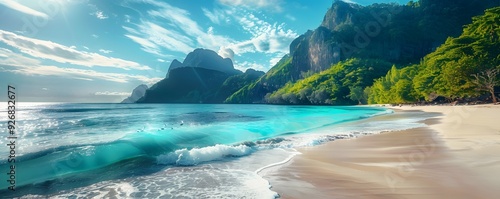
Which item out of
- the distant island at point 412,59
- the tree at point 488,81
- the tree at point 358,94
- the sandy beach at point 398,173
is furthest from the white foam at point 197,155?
the tree at point 358,94

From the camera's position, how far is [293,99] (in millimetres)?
156125

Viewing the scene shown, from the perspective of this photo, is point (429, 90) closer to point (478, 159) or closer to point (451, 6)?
point (478, 159)

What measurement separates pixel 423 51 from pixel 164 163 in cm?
19980

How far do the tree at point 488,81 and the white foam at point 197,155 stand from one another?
46331mm

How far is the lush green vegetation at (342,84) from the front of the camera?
4777 inches

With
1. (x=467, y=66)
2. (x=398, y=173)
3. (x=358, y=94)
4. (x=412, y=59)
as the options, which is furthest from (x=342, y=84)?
(x=398, y=173)

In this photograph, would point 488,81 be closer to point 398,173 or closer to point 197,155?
point 398,173

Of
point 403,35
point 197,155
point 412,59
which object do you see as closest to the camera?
point 197,155

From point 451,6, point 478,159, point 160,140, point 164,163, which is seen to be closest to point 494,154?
point 478,159

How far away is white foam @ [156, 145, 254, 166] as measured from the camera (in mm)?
9812

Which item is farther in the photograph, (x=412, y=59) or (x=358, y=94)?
(x=412, y=59)

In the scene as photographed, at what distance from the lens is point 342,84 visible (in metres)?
132

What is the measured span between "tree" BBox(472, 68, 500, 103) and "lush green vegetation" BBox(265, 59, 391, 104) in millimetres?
Result: 68860

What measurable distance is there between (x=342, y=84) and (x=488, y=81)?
3647 inches
